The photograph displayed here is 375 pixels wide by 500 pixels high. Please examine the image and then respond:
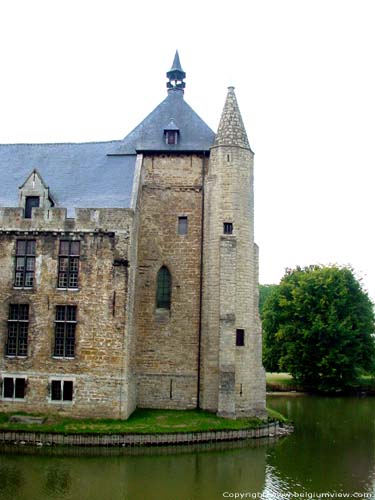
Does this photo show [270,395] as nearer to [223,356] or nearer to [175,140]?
[223,356]

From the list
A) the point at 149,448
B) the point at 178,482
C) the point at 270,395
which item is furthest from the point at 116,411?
the point at 270,395

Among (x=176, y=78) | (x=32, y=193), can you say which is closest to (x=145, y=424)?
(x=32, y=193)

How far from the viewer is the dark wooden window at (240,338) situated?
→ 103 feet

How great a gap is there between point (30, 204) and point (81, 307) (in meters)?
6.11

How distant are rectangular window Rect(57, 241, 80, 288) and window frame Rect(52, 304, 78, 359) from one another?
3.73ft

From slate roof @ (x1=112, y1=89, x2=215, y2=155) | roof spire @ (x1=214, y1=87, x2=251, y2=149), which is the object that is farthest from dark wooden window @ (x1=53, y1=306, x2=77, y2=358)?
roof spire @ (x1=214, y1=87, x2=251, y2=149)

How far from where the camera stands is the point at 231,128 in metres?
33.0

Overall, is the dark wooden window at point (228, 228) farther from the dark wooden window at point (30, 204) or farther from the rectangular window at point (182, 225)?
the dark wooden window at point (30, 204)

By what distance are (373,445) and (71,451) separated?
14.0 m

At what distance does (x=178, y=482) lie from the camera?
20.9 m

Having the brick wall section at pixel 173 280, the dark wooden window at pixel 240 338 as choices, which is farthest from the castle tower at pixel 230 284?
the brick wall section at pixel 173 280

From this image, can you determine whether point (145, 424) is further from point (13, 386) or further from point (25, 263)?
point (25, 263)

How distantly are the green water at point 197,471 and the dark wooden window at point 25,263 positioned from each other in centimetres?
823

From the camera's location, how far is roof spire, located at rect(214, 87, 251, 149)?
32875 millimetres
